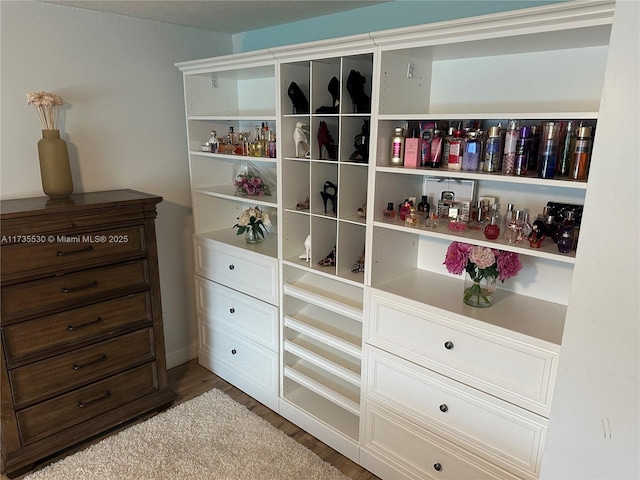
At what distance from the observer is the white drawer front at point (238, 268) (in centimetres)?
253

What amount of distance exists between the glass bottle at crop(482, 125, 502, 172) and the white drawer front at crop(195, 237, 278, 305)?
1266 millimetres

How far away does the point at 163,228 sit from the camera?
2908 millimetres

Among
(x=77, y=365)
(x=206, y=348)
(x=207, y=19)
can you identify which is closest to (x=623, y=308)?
(x=77, y=365)

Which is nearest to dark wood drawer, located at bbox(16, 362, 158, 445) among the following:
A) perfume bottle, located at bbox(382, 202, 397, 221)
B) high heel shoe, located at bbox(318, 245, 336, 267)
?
high heel shoe, located at bbox(318, 245, 336, 267)

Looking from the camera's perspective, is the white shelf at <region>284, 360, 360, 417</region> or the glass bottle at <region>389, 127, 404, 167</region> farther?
the white shelf at <region>284, 360, 360, 417</region>

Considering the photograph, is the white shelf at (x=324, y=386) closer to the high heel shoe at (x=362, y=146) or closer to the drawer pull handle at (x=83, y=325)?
the drawer pull handle at (x=83, y=325)

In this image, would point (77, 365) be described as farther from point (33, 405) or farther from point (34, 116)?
point (34, 116)

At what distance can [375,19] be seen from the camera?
2.20 m

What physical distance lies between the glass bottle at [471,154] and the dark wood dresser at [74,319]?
1.60 m

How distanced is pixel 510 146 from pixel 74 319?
7.12ft

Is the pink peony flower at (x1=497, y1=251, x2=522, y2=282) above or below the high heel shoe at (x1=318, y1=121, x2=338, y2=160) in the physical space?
below

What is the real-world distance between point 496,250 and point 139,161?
2.16 metres

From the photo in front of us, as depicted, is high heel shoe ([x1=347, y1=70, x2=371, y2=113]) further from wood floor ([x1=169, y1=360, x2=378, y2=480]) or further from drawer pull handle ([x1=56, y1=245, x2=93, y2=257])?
wood floor ([x1=169, y1=360, x2=378, y2=480])

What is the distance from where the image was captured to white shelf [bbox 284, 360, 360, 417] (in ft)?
7.56
